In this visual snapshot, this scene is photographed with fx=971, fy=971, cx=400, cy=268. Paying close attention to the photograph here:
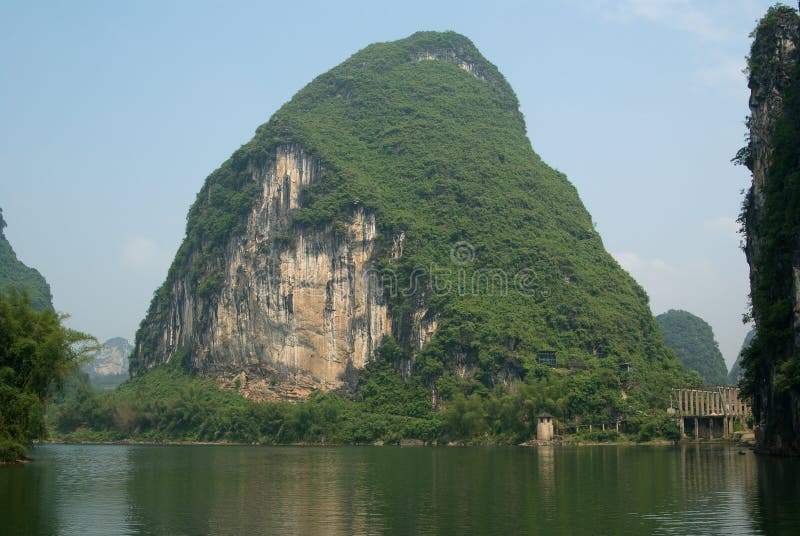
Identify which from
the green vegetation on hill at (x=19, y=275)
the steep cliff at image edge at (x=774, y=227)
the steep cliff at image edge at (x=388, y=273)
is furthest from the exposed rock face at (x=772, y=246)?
the green vegetation on hill at (x=19, y=275)

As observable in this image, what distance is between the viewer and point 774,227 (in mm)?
49562

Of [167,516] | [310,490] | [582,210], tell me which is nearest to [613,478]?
[310,490]

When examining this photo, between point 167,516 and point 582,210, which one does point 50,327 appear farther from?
point 582,210

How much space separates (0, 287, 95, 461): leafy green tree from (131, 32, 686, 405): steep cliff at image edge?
5529cm

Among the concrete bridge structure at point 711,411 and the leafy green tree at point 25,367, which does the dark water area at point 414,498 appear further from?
the concrete bridge structure at point 711,411

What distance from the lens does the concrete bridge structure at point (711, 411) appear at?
81.2 meters

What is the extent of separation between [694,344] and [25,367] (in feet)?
465

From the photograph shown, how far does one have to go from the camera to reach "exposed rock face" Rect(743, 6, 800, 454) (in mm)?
46688

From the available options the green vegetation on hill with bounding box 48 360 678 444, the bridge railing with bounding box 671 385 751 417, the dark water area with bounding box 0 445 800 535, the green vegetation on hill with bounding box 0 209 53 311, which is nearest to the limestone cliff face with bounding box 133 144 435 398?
the green vegetation on hill with bounding box 48 360 678 444

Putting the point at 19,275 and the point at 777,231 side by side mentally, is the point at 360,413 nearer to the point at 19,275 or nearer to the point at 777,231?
the point at 777,231

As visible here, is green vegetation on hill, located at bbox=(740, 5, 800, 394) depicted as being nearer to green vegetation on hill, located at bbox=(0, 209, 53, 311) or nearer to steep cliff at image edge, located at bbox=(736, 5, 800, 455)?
steep cliff at image edge, located at bbox=(736, 5, 800, 455)

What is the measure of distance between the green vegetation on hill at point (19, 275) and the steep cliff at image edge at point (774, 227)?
122 meters

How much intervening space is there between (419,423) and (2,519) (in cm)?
6644

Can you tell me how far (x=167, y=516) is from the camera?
29.3 meters
